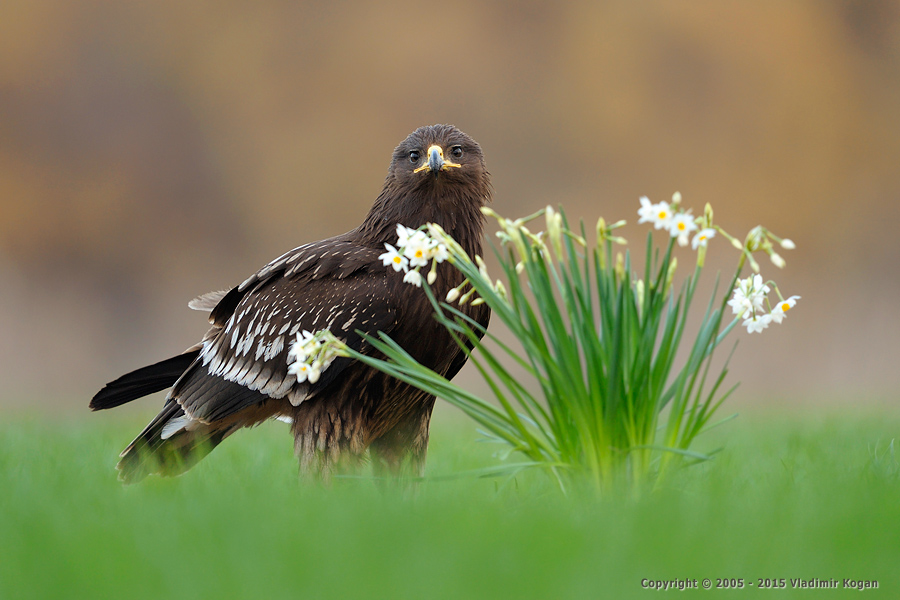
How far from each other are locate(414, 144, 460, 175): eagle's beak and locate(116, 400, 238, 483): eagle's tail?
1.27m

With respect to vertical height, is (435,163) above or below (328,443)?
above

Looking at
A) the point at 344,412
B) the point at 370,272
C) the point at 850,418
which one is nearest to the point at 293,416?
the point at 344,412

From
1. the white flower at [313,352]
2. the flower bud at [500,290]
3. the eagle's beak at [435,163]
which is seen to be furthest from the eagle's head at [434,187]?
the white flower at [313,352]

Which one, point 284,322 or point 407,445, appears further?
point 407,445

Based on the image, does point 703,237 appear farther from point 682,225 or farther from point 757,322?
point 757,322

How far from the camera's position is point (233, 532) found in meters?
1.67

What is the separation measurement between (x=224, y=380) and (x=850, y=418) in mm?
3477

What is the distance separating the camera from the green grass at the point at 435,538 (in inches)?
56.7

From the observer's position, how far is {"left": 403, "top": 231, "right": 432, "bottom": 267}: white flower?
2.17 meters

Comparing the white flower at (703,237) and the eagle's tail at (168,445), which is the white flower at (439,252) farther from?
the eagle's tail at (168,445)

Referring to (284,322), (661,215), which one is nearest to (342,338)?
(284,322)

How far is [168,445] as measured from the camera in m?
3.30

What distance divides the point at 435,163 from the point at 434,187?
5.0 inches

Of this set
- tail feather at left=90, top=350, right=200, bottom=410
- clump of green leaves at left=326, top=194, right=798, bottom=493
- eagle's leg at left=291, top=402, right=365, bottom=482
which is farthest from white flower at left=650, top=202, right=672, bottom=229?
tail feather at left=90, top=350, right=200, bottom=410
